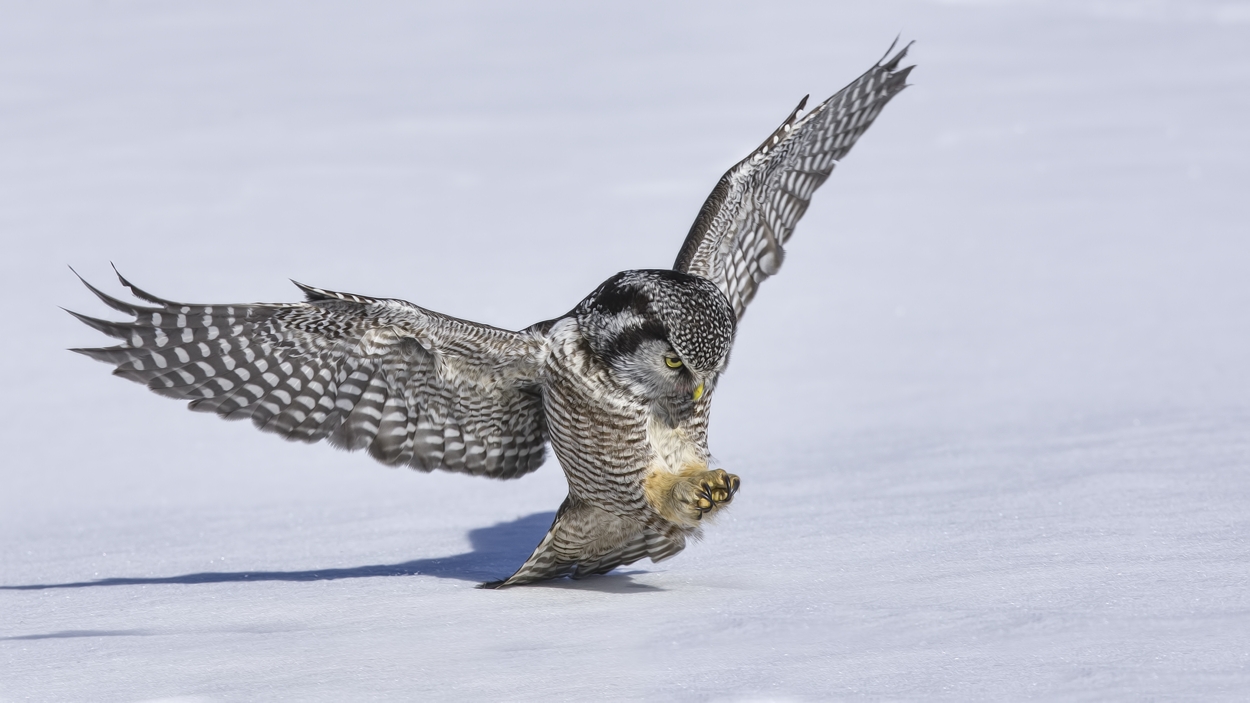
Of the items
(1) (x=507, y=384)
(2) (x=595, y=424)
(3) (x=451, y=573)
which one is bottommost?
(3) (x=451, y=573)

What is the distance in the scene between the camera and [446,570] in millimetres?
4531

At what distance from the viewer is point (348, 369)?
4.31 meters

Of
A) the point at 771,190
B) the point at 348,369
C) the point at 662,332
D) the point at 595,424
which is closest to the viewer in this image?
the point at 662,332

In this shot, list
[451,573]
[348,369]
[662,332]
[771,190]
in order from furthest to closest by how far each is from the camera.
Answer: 1. [771,190]
2. [451,573]
3. [348,369]
4. [662,332]

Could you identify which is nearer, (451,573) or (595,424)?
(595,424)

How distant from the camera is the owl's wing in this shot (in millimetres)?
4102

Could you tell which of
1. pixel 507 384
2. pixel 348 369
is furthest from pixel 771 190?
pixel 348 369

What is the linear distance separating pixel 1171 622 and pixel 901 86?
3.39 m

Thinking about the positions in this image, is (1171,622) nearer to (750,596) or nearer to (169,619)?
(750,596)

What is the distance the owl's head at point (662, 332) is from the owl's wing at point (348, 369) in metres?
0.32

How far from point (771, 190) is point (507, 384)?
1784 millimetres

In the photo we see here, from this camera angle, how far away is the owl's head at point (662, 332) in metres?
3.89

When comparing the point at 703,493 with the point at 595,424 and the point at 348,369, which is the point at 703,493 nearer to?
the point at 595,424

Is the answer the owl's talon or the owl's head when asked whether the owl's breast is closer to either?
the owl's head
